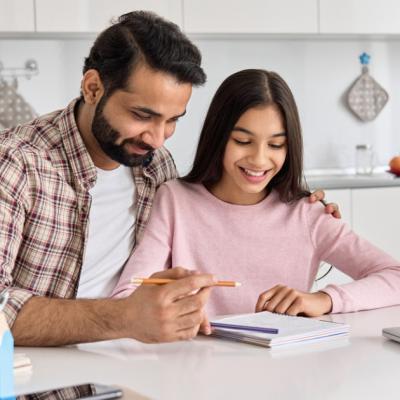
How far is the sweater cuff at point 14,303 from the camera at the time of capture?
1.74 meters

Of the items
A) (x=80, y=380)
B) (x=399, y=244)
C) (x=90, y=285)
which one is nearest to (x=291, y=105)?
(x=90, y=285)

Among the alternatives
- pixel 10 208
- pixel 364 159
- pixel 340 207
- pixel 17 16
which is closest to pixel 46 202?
pixel 10 208

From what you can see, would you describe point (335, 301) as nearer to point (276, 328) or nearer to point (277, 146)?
point (276, 328)

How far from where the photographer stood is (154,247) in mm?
2248

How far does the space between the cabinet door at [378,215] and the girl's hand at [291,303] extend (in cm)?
233

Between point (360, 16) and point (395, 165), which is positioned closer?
point (360, 16)

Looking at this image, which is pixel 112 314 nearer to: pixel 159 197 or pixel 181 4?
pixel 159 197

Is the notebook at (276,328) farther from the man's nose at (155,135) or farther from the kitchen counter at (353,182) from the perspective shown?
the kitchen counter at (353,182)

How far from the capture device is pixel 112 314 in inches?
66.7

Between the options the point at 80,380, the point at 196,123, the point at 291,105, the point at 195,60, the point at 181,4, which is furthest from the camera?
the point at 196,123

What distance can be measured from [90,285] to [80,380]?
0.76 m

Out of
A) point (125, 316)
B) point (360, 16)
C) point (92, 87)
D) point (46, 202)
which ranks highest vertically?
point (360, 16)

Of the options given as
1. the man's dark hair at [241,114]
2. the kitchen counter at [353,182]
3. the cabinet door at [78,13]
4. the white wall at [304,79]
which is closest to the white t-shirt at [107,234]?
the man's dark hair at [241,114]

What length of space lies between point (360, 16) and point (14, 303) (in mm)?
3155
